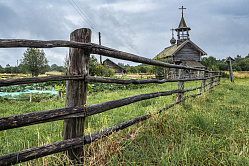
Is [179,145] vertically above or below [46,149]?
below

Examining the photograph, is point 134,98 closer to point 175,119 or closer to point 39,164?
point 175,119

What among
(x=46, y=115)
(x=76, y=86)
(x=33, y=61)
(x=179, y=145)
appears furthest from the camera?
(x=33, y=61)

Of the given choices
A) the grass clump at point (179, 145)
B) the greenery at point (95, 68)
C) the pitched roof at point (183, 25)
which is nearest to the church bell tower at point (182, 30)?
the pitched roof at point (183, 25)

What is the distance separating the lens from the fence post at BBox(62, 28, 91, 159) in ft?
5.25

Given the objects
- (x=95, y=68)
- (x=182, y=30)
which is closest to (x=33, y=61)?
(x=95, y=68)

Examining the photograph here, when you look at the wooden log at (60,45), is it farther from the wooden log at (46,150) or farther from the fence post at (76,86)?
the wooden log at (46,150)

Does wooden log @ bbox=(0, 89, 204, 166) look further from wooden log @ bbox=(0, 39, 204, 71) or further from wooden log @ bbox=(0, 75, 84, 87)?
wooden log @ bbox=(0, 39, 204, 71)

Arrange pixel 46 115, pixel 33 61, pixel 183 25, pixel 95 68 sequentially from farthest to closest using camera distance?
pixel 33 61, pixel 183 25, pixel 95 68, pixel 46 115

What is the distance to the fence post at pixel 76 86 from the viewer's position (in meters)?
1.60

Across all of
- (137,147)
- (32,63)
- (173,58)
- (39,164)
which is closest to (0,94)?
(39,164)

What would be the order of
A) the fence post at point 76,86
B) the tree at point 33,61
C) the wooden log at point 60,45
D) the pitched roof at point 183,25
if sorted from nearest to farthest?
the wooden log at point 60,45 < the fence post at point 76,86 < the pitched roof at point 183,25 < the tree at point 33,61

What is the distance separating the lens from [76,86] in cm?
160

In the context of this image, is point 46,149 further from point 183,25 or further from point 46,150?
point 183,25

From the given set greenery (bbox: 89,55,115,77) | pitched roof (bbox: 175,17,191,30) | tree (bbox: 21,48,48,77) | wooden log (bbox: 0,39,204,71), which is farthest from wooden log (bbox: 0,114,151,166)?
tree (bbox: 21,48,48,77)
